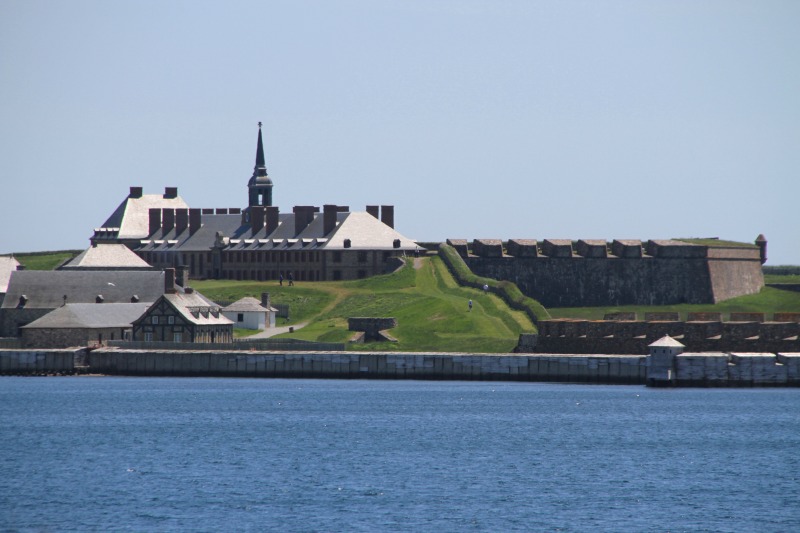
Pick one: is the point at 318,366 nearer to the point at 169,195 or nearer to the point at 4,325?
the point at 4,325

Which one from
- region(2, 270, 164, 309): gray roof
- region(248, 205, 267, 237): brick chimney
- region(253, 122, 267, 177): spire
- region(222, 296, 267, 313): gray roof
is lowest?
region(222, 296, 267, 313): gray roof

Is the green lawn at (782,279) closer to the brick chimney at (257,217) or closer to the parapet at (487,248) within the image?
the parapet at (487,248)

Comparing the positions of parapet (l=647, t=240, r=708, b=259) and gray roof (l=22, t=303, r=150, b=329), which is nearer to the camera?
gray roof (l=22, t=303, r=150, b=329)

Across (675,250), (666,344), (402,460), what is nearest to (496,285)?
(675,250)

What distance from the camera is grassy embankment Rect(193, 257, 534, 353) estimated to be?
99.4 metres

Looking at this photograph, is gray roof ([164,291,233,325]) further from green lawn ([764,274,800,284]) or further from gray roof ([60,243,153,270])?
green lawn ([764,274,800,284])

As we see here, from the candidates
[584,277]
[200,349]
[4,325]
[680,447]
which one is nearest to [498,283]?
[584,277]

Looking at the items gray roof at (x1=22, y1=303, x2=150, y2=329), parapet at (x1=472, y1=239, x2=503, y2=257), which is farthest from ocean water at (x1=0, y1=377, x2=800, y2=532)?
parapet at (x1=472, y1=239, x2=503, y2=257)

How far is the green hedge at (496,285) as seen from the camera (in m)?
105

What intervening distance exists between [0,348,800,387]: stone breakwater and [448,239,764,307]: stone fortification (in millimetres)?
36649

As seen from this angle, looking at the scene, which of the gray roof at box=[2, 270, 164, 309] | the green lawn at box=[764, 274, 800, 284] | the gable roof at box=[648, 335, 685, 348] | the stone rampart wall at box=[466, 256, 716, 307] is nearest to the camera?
the gable roof at box=[648, 335, 685, 348]

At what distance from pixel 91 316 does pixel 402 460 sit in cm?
4864

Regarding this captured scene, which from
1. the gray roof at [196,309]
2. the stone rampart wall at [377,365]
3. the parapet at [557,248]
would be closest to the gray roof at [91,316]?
the gray roof at [196,309]

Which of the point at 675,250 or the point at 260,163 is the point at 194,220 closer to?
the point at 260,163
